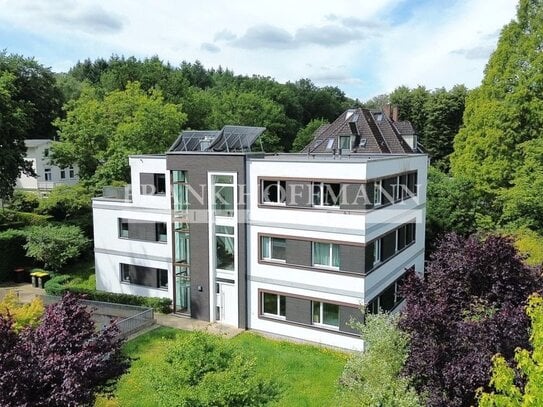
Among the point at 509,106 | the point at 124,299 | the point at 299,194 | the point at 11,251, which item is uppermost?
the point at 509,106

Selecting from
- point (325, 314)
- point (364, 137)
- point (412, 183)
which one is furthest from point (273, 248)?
point (364, 137)

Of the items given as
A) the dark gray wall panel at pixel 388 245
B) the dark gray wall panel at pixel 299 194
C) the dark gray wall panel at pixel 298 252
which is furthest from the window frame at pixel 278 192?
the dark gray wall panel at pixel 388 245

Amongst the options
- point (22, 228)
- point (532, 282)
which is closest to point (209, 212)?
point (532, 282)

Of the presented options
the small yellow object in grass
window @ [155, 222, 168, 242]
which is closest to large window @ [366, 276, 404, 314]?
window @ [155, 222, 168, 242]

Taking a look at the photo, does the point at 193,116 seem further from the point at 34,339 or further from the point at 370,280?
the point at 34,339

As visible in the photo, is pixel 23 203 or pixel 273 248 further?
pixel 23 203

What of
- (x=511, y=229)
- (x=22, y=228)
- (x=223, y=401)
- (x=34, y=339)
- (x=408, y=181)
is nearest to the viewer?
(x=223, y=401)

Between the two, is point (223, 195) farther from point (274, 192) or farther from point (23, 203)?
point (23, 203)
